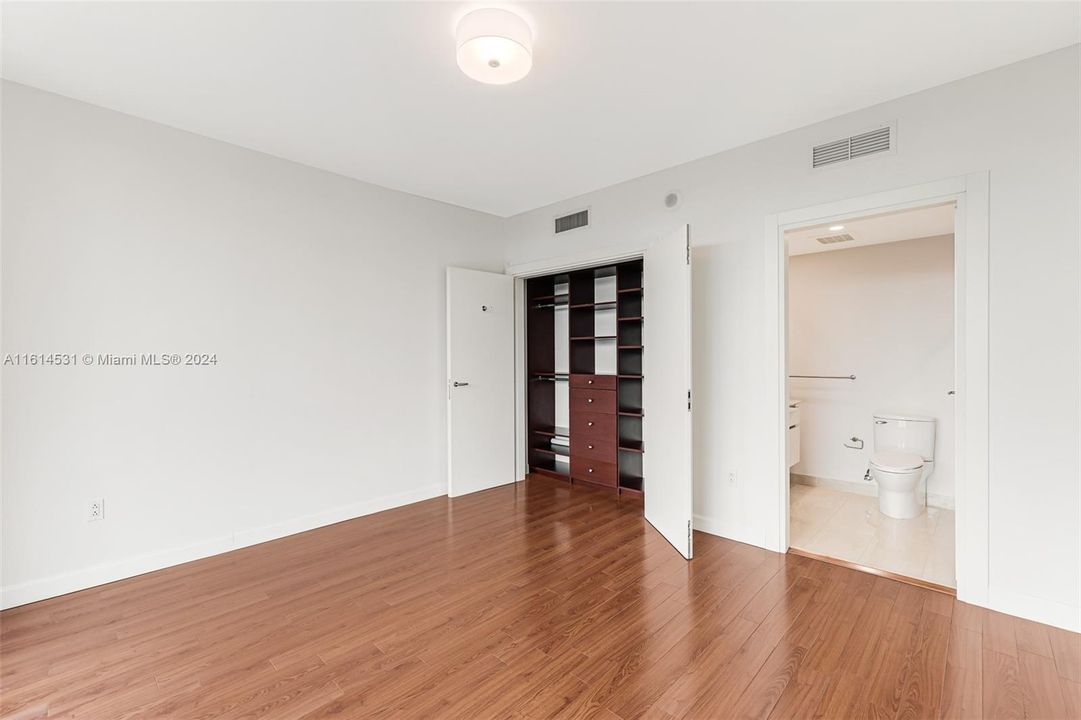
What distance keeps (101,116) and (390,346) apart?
220 cm

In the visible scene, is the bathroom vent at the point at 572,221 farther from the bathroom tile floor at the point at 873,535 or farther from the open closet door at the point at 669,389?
the bathroom tile floor at the point at 873,535

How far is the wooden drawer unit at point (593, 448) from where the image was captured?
4355mm

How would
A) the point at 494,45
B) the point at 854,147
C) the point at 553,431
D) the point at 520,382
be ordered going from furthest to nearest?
the point at 553,431, the point at 520,382, the point at 854,147, the point at 494,45

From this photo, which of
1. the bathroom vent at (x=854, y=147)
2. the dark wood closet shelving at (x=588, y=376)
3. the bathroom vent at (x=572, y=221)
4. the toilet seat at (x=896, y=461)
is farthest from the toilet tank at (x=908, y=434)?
the bathroom vent at (x=572, y=221)

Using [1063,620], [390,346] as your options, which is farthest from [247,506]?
[1063,620]

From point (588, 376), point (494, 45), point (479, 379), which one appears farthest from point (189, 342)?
point (588, 376)

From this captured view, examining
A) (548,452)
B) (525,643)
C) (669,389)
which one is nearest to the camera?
(525,643)

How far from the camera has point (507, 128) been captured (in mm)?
3006

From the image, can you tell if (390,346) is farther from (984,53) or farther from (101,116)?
(984,53)

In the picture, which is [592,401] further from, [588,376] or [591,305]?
[591,305]

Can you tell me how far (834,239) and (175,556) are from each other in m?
5.43

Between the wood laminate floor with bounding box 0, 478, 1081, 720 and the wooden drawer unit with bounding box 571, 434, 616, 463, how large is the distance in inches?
49.8

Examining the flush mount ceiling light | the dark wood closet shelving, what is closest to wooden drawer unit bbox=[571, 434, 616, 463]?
the dark wood closet shelving

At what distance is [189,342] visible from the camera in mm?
3049
